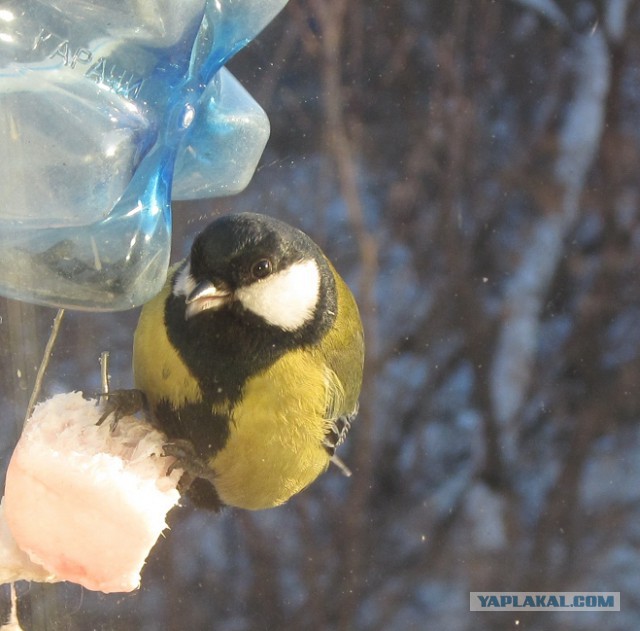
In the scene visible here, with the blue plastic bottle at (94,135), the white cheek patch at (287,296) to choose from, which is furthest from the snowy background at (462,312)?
the blue plastic bottle at (94,135)

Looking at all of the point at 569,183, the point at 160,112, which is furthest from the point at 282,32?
the point at 569,183

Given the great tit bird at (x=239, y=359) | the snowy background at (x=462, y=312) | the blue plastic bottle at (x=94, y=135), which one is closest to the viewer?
the blue plastic bottle at (x=94, y=135)

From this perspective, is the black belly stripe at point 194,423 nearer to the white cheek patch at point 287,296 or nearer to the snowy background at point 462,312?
the white cheek patch at point 287,296

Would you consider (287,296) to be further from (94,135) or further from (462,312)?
(462,312)

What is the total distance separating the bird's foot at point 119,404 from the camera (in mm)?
611

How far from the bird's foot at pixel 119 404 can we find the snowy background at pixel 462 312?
1.23 ft

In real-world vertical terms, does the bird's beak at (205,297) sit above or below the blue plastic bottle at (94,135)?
below

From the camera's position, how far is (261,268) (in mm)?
664

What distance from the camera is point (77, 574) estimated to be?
0.53 meters

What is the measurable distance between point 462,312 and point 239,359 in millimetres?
698

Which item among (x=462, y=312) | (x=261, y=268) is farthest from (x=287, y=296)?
(x=462, y=312)

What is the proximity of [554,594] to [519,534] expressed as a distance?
0.11 meters

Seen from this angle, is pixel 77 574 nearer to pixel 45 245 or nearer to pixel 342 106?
pixel 45 245

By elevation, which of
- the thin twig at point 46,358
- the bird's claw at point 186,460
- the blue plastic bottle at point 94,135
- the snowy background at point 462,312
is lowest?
the snowy background at point 462,312
